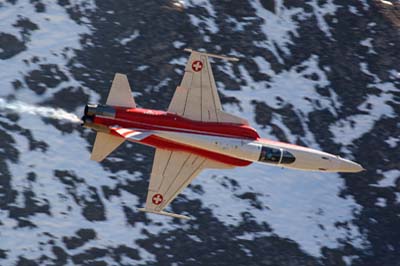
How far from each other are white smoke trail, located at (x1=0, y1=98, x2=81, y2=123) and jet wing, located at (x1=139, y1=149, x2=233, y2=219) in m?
9.20

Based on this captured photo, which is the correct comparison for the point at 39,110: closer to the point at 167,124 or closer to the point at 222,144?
the point at 167,124

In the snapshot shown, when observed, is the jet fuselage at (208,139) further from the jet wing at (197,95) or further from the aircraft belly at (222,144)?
the jet wing at (197,95)

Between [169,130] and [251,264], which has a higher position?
[169,130]

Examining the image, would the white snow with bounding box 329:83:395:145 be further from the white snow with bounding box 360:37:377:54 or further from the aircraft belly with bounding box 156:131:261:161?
the aircraft belly with bounding box 156:131:261:161

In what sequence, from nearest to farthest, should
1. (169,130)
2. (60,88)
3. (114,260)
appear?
1. (169,130)
2. (114,260)
3. (60,88)

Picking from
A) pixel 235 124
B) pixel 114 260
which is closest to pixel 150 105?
pixel 114 260

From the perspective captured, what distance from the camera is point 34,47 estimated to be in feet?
232

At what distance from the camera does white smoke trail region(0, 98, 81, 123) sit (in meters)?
64.3

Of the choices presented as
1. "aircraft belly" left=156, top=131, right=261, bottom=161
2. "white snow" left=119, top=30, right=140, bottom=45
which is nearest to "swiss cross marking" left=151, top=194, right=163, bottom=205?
"aircraft belly" left=156, top=131, right=261, bottom=161

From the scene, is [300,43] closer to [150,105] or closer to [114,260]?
[150,105]

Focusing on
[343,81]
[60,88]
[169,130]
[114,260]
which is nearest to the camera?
[169,130]

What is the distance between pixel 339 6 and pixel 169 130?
27.5m

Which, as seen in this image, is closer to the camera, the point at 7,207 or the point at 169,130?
the point at 169,130

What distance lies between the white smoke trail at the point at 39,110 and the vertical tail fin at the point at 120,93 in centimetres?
1054
